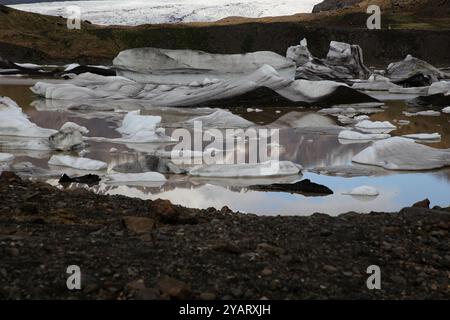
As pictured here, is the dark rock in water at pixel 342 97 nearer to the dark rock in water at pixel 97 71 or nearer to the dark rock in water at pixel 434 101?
the dark rock in water at pixel 434 101

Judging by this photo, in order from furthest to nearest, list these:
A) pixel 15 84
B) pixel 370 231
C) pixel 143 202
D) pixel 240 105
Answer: pixel 15 84, pixel 240 105, pixel 143 202, pixel 370 231

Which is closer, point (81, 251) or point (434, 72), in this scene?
point (81, 251)

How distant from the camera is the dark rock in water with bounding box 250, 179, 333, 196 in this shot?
5570 mm

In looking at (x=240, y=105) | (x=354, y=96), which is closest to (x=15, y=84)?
(x=240, y=105)

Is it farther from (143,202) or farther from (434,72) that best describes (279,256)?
(434,72)

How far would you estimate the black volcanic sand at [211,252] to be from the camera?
275cm

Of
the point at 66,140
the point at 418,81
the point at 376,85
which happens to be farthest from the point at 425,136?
the point at 418,81

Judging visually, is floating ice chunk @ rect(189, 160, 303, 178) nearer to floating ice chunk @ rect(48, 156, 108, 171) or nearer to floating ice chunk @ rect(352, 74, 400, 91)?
floating ice chunk @ rect(48, 156, 108, 171)

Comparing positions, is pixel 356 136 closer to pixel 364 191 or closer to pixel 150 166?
pixel 364 191

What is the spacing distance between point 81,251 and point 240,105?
10.8 metres

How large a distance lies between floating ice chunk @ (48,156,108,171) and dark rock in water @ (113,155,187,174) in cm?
16

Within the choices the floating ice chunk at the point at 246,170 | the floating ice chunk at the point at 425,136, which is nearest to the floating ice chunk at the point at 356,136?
the floating ice chunk at the point at 425,136

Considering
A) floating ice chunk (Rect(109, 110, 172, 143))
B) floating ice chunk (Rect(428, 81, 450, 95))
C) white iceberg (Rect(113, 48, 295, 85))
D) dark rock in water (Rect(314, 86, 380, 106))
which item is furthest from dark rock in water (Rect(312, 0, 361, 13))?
floating ice chunk (Rect(109, 110, 172, 143))

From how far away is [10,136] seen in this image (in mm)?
8742
